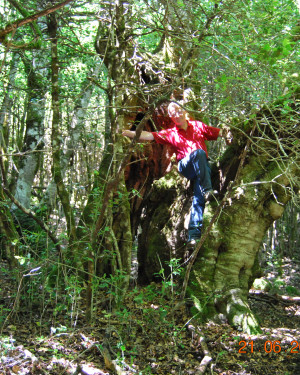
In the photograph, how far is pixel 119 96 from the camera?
13.2ft

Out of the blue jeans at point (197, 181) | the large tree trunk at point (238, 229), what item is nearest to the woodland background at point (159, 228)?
the large tree trunk at point (238, 229)

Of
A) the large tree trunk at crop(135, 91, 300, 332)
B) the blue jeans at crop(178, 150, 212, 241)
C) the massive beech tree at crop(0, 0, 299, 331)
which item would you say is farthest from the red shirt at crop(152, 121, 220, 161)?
the large tree trunk at crop(135, 91, 300, 332)

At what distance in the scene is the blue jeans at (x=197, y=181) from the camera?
4.82 m

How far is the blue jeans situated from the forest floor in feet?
3.31

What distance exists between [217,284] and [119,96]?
250cm

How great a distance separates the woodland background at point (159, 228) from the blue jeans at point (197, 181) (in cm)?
16

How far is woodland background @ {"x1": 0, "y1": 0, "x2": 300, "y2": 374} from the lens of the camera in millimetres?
3578

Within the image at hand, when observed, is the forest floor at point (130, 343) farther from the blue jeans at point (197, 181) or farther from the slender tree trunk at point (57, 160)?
the blue jeans at point (197, 181)

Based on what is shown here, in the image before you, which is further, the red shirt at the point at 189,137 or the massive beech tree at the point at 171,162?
the red shirt at the point at 189,137

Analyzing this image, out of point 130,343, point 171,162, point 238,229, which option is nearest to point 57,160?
point 171,162

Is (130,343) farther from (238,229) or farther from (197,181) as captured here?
(197,181)
